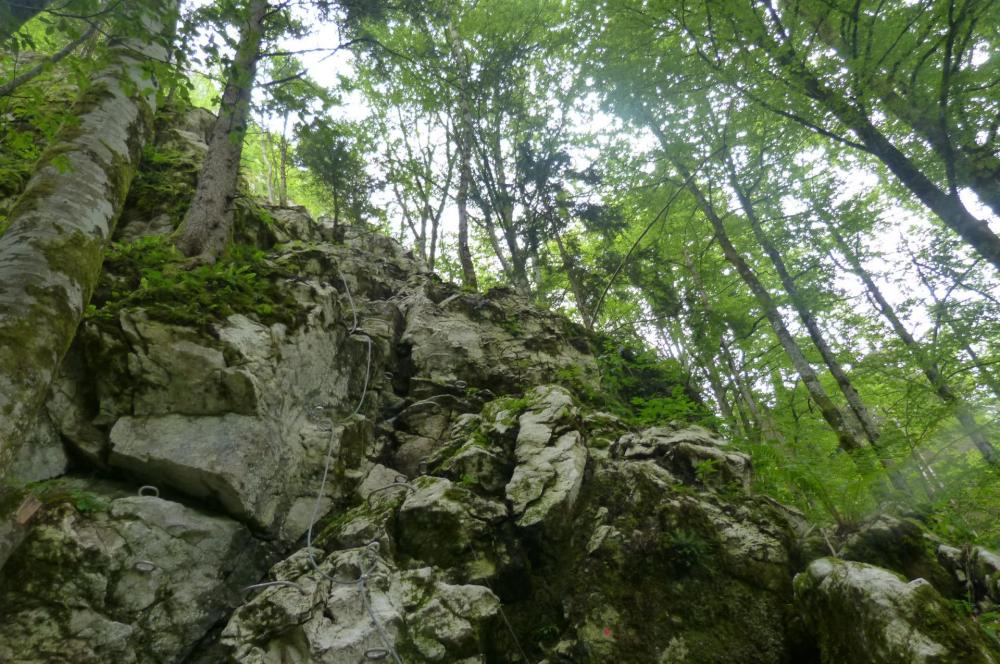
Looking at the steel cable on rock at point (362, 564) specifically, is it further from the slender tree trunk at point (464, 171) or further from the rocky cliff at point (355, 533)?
the slender tree trunk at point (464, 171)

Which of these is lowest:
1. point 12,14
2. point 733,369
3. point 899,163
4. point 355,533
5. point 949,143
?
point 355,533

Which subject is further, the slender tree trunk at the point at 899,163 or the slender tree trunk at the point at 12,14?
the slender tree trunk at the point at 899,163

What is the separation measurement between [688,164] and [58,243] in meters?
10.3

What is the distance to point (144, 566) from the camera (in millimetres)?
3561

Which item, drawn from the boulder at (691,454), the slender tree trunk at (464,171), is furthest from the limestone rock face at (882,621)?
the slender tree trunk at (464,171)

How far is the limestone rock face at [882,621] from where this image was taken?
2.55 metres

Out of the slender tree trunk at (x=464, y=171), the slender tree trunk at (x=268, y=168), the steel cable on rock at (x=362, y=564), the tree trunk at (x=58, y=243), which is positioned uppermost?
the slender tree trunk at (x=268, y=168)

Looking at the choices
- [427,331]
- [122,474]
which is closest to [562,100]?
[427,331]

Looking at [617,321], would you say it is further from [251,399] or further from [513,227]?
[251,399]

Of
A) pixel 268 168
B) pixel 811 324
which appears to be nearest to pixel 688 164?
pixel 811 324

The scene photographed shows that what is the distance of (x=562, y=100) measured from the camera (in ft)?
49.9

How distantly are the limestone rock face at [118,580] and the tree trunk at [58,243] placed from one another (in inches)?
51.0

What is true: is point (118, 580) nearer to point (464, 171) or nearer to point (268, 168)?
point (464, 171)

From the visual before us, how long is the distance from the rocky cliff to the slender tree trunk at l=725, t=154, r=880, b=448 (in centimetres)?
462
